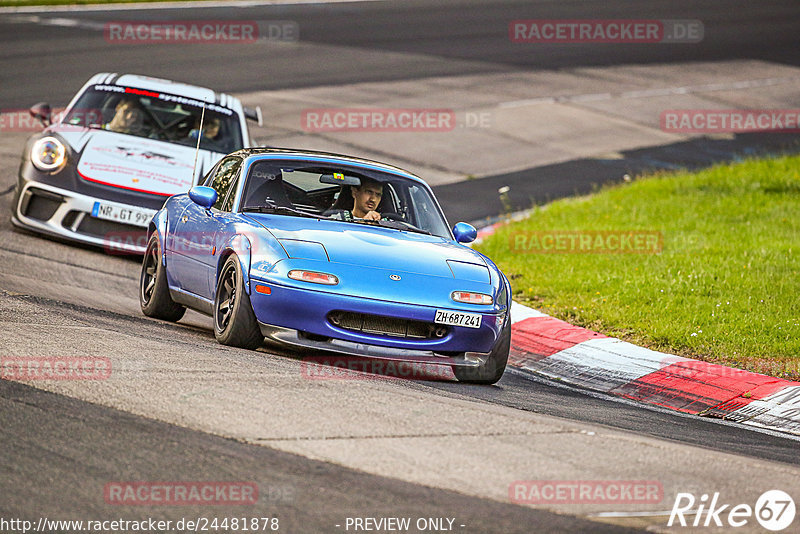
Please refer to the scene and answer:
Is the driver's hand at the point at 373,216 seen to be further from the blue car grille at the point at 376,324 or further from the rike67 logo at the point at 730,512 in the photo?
the rike67 logo at the point at 730,512

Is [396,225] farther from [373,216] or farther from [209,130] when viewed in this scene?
[209,130]

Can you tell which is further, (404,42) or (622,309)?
(404,42)

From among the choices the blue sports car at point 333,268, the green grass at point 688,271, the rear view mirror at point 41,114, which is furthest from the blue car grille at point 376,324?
the rear view mirror at point 41,114

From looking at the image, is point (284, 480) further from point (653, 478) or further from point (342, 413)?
point (653, 478)

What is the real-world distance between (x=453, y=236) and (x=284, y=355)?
1774 millimetres

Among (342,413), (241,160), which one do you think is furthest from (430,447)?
(241,160)

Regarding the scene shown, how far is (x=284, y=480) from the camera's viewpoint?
4.66 metres

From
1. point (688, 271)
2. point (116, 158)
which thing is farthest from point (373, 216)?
point (688, 271)

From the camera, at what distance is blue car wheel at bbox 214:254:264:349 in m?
7.16

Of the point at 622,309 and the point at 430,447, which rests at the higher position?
the point at 430,447

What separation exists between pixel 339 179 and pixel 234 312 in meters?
1.63

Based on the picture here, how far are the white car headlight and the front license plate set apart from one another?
5471 mm

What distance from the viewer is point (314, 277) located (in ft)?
23.1

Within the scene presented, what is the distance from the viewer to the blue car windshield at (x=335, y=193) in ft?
27.0
